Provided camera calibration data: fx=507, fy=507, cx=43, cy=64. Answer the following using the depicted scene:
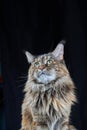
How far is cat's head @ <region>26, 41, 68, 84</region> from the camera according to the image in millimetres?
2803

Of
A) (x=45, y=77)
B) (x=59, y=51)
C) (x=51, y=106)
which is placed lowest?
(x=51, y=106)

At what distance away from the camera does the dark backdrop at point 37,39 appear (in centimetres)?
288

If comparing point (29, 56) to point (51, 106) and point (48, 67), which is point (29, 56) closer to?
point (48, 67)

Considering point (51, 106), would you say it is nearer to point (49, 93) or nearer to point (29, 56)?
point (49, 93)

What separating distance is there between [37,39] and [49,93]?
0.34 metres

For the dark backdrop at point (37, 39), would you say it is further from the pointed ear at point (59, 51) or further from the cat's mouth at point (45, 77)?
the cat's mouth at point (45, 77)

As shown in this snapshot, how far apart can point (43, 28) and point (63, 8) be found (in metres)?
0.17

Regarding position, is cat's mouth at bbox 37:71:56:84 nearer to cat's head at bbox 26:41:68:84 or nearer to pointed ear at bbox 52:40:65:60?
cat's head at bbox 26:41:68:84

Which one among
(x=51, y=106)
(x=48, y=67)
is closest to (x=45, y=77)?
(x=48, y=67)

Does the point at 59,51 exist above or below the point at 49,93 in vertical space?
above

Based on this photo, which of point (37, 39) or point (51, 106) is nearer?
point (51, 106)

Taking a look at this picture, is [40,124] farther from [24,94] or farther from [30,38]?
[30,38]

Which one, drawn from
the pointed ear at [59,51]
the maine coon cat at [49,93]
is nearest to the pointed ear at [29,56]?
the maine coon cat at [49,93]

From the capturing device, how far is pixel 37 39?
297cm
